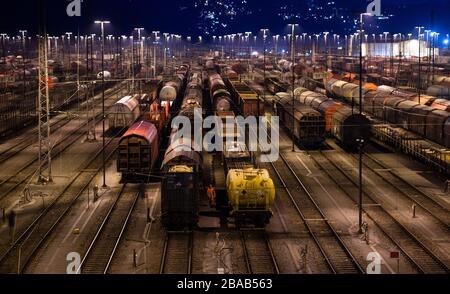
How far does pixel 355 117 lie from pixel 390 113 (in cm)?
1030

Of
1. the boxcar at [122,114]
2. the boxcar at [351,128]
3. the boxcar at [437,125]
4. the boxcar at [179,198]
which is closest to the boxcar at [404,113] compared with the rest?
the boxcar at [437,125]

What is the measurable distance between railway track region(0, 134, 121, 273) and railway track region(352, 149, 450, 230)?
1809 centimetres

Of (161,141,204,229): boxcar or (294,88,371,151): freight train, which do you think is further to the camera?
(294,88,371,151): freight train

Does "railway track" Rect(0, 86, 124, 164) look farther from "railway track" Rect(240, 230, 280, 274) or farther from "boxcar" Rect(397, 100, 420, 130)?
"boxcar" Rect(397, 100, 420, 130)

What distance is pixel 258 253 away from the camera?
23.4 m

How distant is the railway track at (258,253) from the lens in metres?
21.6

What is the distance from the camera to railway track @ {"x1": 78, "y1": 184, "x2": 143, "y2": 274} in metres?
22.1

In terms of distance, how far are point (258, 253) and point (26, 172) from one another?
2198cm

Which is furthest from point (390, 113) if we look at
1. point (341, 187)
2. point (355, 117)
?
point (341, 187)

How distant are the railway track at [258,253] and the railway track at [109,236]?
528 cm

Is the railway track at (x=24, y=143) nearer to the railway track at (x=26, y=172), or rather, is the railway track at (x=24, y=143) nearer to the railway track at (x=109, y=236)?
the railway track at (x=26, y=172)

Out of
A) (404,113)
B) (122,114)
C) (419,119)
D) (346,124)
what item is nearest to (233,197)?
(346,124)

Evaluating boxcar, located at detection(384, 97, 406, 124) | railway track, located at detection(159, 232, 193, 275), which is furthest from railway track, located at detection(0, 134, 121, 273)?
boxcar, located at detection(384, 97, 406, 124)
